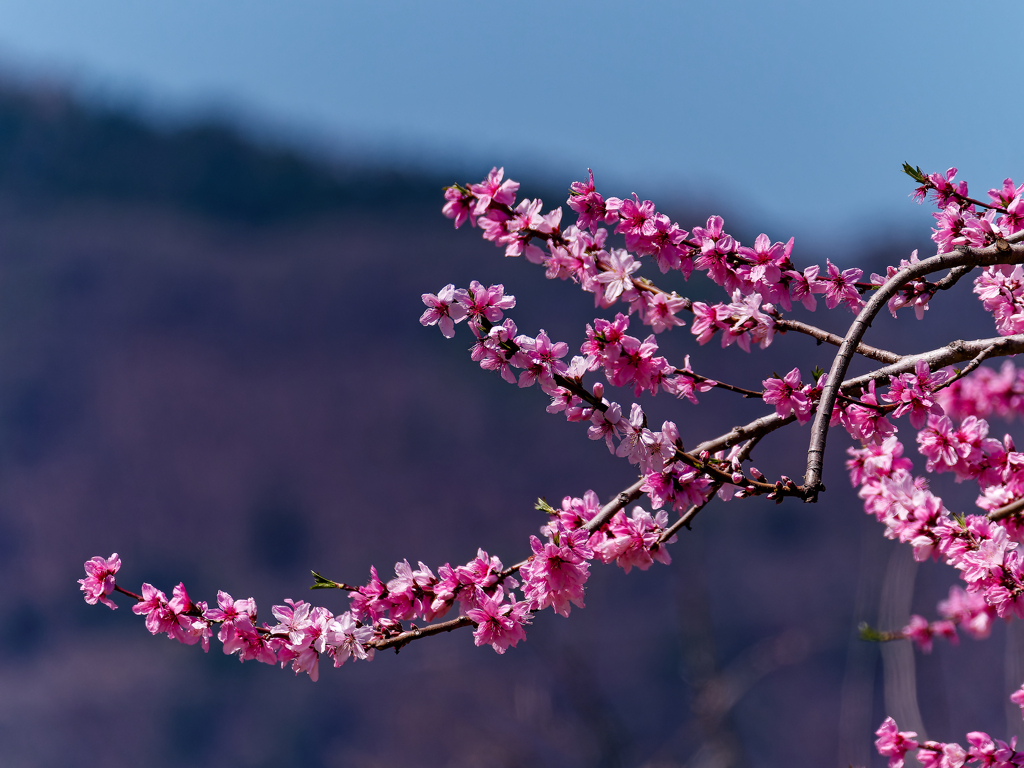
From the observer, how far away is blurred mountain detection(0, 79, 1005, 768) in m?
5.37

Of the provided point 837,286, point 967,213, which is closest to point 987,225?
point 967,213

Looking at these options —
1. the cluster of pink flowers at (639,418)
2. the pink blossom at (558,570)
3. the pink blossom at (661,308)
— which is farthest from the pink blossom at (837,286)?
the pink blossom at (558,570)

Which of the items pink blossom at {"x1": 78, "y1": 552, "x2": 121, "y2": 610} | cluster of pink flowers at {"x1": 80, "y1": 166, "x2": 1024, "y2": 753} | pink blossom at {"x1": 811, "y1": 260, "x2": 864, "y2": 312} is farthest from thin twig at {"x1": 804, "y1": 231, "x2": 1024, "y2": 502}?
pink blossom at {"x1": 78, "y1": 552, "x2": 121, "y2": 610}

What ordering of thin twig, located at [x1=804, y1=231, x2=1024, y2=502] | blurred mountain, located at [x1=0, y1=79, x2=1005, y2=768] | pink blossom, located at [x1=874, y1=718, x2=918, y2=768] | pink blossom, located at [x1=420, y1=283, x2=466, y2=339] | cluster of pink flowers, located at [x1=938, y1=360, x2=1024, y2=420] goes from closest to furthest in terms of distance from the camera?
thin twig, located at [x1=804, y1=231, x2=1024, y2=502]
pink blossom, located at [x1=420, y1=283, x2=466, y2=339]
pink blossom, located at [x1=874, y1=718, x2=918, y2=768]
cluster of pink flowers, located at [x1=938, y1=360, x2=1024, y2=420]
blurred mountain, located at [x1=0, y1=79, x2=1005, y2=768]

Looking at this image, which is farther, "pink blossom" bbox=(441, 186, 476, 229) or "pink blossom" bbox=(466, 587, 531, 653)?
"pink blossom" bbox=(441, 186, 476, 229)

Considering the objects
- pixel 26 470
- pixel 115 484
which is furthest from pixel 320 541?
pixel 26 470

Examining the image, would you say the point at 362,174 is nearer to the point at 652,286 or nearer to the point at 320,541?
the point at 320,541

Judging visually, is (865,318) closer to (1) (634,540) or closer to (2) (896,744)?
(1) (634,540)

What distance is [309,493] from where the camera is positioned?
610cm

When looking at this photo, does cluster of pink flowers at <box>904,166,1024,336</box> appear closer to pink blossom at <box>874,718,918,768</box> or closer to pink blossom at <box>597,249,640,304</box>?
pink blossom at <box>597,249,640,304</box>

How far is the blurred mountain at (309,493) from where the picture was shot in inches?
211

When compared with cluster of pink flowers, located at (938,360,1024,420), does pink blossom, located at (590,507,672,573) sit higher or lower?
lower

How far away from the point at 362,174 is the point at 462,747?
6.13 m

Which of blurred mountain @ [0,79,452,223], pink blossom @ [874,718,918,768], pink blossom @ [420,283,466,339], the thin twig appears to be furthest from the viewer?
blurred mountain @ [0,79,452,223]
